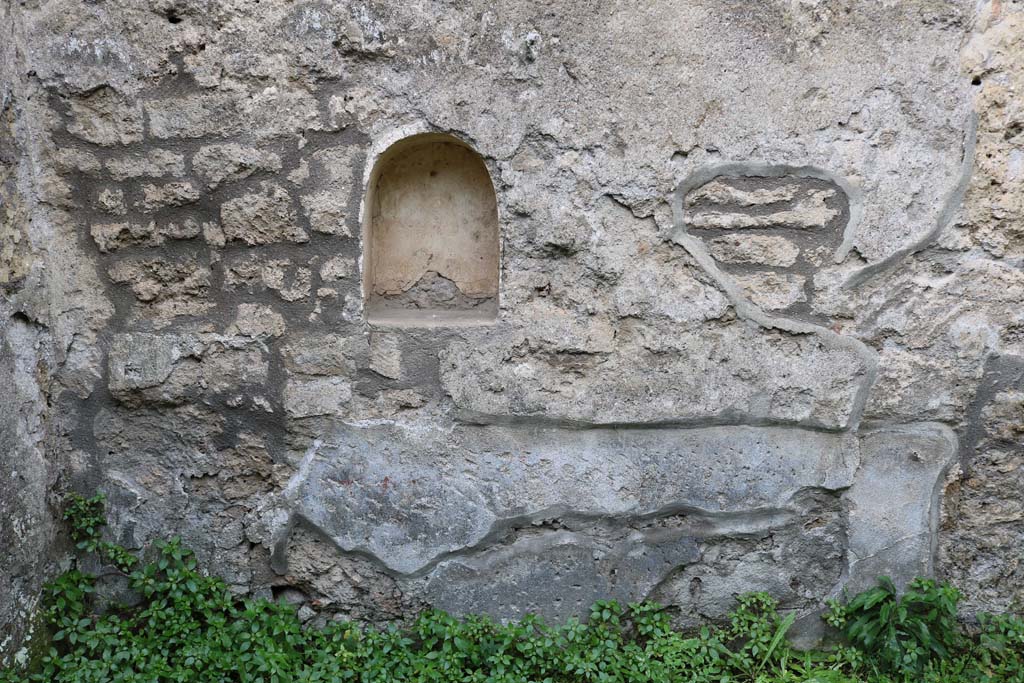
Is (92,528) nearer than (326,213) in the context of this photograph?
No

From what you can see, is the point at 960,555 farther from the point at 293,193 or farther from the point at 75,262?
the point at 75,262

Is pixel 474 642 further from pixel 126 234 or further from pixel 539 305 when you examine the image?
pixel 126 234

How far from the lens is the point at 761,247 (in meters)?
2.14

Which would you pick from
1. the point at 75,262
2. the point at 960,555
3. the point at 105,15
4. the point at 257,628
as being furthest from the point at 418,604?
the point at 105,15

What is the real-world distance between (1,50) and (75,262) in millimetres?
573

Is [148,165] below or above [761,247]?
above

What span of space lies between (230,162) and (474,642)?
1.53 m

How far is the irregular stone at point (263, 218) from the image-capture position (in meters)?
2.13

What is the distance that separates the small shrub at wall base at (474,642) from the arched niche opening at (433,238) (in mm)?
931

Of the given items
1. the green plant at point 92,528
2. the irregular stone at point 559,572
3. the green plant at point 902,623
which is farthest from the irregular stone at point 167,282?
the green plant at point 902,623

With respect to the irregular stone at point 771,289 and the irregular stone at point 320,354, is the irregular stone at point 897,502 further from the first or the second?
the irregular stone at point 320,354

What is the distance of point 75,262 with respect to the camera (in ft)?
7.20

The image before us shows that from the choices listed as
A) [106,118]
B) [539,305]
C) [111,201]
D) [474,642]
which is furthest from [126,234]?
[474,642]

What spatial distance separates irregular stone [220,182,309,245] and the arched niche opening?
25 centimetres
